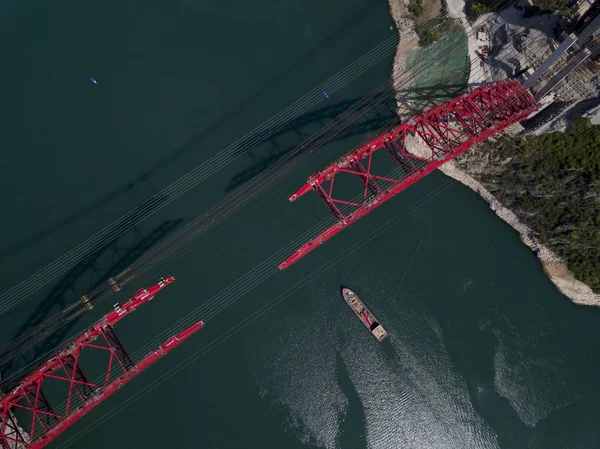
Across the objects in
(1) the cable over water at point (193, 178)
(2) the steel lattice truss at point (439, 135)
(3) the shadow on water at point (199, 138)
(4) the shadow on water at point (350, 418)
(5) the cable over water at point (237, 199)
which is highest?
(3) the shadow on water at point (199, 138)

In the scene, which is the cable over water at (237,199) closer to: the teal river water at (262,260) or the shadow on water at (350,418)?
the teal river water at (262,260)

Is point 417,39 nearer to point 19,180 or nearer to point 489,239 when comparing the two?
point 489,239

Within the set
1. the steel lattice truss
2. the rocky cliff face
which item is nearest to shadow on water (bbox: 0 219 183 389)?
the steel lattice truss

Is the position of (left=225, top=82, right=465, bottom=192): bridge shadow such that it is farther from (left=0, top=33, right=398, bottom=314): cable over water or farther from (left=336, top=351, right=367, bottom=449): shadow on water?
(left=336, top=351, right=367, bottom=449): shadow on water

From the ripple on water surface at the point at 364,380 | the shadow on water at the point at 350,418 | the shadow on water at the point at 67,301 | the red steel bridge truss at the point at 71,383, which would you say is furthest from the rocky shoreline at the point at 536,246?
the red steel bridge truss at the point at 71,383

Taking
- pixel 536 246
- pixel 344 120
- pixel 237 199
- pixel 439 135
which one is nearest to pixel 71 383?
pixel 237 199
